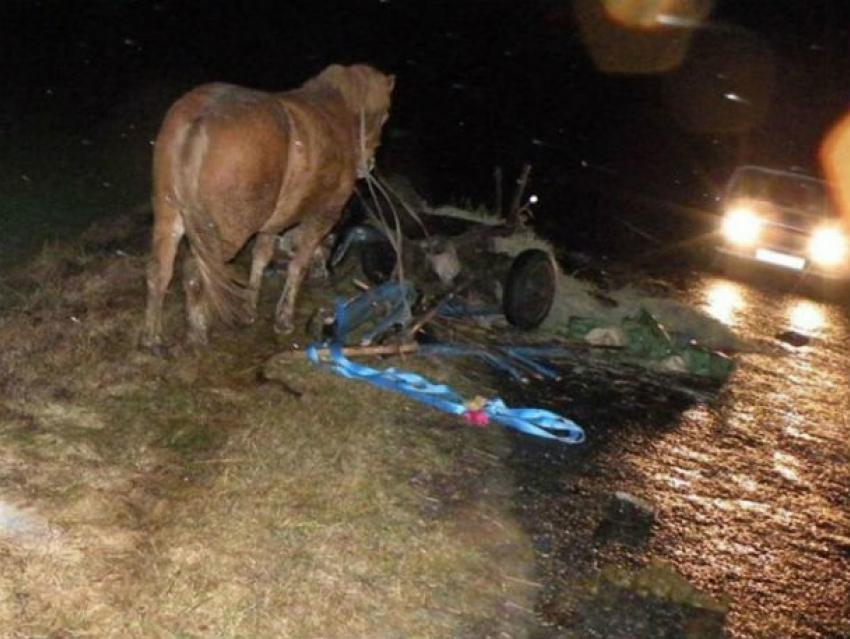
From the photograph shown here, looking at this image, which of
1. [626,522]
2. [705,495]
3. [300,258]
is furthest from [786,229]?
[626,522]

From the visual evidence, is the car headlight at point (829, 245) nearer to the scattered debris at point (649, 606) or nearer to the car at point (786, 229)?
the car at point (786, 229)

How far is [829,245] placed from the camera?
12.8 m

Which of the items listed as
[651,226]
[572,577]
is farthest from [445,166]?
[572,577]

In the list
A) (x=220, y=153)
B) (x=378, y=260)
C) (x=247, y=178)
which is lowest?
(x=378, y=260)

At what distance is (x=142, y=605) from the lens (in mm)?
3369

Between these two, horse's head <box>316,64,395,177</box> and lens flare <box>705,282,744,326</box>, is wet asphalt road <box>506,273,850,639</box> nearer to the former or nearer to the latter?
lens flare <box>705,282,744,326</box>

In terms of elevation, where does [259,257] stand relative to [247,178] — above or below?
below

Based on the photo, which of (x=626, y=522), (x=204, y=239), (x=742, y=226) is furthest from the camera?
(x=742, y=226)

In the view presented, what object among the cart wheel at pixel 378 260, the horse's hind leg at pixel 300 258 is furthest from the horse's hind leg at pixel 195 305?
the cart wheel at pixel 378 260

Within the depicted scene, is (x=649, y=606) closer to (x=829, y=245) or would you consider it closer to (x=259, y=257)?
(x=259, y=257)

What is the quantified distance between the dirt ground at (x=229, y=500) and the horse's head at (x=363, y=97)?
2079mm

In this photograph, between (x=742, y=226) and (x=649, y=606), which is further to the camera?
(x=742, y=226)

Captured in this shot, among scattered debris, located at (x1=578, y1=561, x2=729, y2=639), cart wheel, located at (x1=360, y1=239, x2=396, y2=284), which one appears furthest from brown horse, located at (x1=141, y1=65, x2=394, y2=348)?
scattered debris, located at (x1=578, y1=561, x2=729, y2=639)

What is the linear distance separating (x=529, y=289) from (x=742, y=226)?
266 inches
